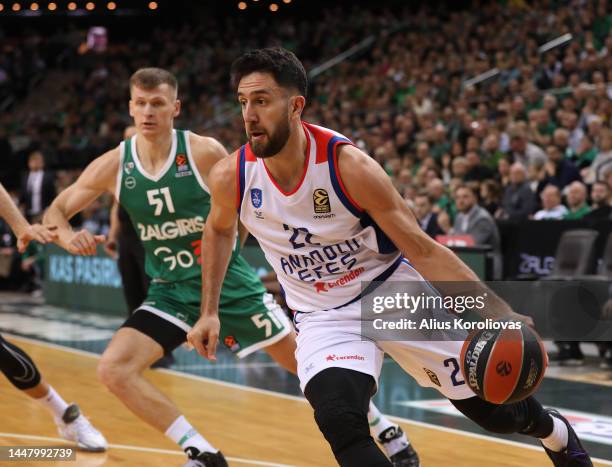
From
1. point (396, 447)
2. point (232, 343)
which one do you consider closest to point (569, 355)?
point (396, 447)

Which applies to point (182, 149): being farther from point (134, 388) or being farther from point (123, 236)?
point (123, 236)

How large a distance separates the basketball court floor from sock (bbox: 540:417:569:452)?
110cm

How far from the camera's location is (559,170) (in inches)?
473

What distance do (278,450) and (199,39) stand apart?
72.2ft

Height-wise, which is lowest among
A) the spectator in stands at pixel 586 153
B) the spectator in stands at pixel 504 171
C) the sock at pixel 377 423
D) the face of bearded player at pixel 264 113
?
the sock at pixel 377 423

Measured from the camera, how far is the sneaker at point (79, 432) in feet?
19.2

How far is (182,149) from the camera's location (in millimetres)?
5793

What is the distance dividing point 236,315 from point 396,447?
3.52 feet

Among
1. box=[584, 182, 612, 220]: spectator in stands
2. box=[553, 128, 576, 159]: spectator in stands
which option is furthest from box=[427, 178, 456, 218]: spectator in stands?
box=[584, 182, 612, 220]: spectator in stands

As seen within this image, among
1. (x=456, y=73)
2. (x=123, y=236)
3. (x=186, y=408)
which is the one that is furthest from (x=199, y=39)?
(x=186, y=408)

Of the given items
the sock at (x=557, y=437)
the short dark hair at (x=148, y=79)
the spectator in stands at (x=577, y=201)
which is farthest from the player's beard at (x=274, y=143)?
the spectator in stands at (x=577, y=201)

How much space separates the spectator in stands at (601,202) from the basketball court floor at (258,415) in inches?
71.1

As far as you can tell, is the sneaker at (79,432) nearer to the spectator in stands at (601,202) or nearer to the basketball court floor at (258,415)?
the basketball court floor at (258,415)

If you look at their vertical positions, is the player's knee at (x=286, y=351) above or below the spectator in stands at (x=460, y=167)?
below
